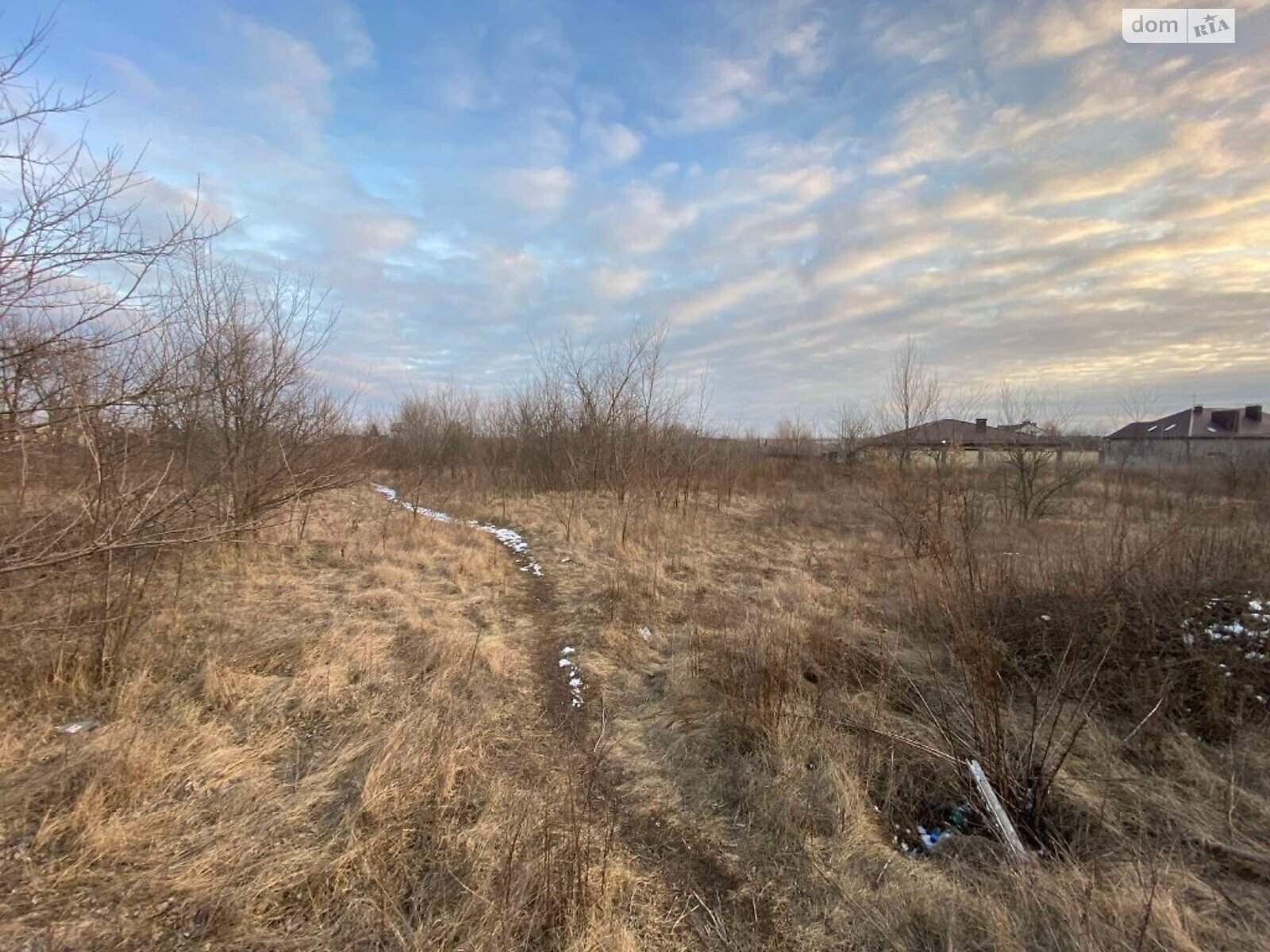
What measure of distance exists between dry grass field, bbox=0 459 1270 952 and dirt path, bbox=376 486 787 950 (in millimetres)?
20

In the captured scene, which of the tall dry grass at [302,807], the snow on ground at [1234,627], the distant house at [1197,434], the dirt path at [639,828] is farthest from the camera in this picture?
the distant house at [1197,434]

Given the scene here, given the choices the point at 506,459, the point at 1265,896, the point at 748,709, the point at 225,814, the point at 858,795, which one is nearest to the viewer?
the point at 1265,896

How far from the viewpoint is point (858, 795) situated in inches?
121

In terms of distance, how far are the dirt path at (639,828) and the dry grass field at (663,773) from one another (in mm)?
20

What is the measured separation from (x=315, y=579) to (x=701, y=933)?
689 centimetres

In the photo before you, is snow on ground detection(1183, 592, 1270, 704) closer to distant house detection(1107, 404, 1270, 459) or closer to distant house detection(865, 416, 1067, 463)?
distant house detection(865, 416, 1067, 463)

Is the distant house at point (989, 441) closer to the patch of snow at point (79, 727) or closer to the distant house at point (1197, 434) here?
the patch of snow at point (79, 727)

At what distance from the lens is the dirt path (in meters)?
2.32

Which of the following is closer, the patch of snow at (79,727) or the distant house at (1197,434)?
the patch of snow at (79,727)

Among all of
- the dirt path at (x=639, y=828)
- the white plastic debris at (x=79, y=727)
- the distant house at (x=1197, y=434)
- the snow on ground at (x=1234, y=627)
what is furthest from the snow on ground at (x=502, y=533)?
the distant house at (x=1197, y=434)

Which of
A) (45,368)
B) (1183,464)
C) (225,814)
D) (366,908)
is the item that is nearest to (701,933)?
(366,908)

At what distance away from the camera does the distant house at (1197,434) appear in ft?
115

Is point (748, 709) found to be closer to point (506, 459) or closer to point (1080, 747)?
point (1080, 747)

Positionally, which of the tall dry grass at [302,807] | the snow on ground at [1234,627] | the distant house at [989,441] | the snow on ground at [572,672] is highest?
the distant house at [989,441]
